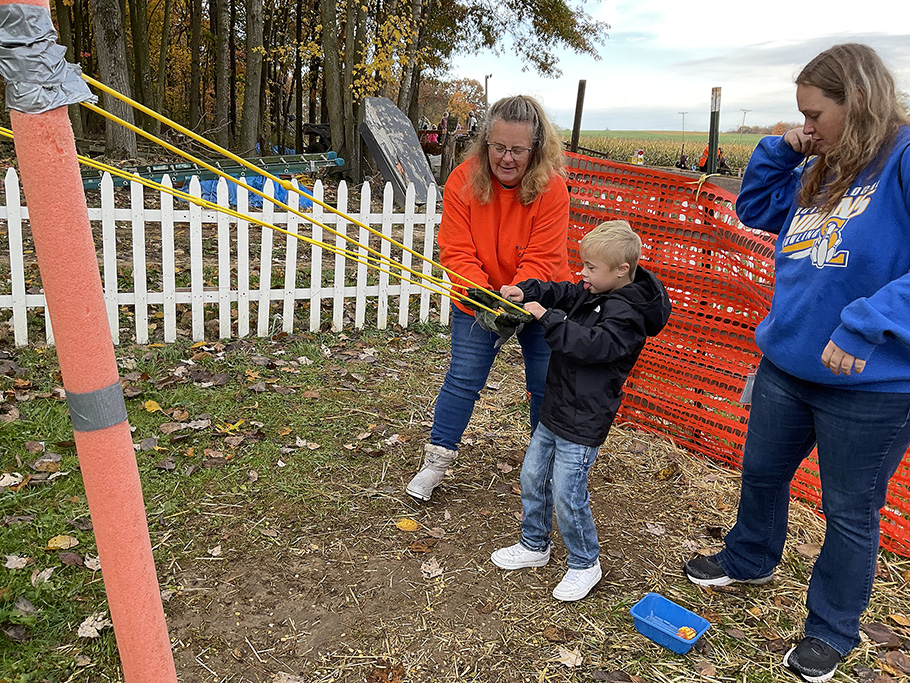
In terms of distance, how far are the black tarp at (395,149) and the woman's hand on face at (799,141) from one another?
953cm

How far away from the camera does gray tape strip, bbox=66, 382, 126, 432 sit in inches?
59.7

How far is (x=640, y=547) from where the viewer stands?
11.7ft

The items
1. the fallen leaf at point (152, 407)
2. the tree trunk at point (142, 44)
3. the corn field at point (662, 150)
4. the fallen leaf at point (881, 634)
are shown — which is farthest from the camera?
the corn field at point (662, 150)

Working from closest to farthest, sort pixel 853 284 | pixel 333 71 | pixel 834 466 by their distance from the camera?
pixel 853 284 → pixel 834 466 → pixel 333 71

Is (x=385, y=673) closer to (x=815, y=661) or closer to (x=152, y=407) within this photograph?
(x=815, y=661)

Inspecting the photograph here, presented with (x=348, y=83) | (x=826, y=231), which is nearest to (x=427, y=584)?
(x=826, y=231)

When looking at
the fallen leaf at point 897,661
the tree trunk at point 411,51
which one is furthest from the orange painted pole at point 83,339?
the tree trunk at point 411,51

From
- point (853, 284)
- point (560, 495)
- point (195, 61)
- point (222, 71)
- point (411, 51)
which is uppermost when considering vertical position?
point (195, 61)

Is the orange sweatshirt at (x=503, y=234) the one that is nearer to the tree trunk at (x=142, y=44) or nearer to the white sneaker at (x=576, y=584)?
the white sneaker at (x=576, y=584)

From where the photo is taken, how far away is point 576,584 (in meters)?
3.09

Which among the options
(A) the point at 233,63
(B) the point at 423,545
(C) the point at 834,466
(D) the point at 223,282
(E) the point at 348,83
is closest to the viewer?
(C) the point at 834,466

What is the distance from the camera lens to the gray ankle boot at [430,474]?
→ 372 centimetres

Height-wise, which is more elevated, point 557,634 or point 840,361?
point 840,361

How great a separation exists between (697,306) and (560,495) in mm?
2250
